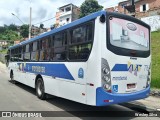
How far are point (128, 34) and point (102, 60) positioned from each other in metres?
1.28

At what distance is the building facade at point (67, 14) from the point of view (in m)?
74.0

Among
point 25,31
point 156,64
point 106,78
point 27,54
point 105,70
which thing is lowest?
point 106,78

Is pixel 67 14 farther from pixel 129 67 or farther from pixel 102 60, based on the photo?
pixel 102 60

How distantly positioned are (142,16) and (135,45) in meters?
34.0

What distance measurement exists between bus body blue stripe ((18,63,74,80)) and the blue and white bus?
0.03 m

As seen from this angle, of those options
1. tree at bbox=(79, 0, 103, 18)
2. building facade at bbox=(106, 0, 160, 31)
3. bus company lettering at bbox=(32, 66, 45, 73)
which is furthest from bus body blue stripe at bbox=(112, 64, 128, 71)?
tree at bbox=(79, 0, 103, 18)

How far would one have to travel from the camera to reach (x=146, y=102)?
9711mm

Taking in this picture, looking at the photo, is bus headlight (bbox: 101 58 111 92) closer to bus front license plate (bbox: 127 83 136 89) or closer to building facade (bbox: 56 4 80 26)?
bus front license plate (bbox: 127 83 136 89)

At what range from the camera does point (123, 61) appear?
718 centimetres

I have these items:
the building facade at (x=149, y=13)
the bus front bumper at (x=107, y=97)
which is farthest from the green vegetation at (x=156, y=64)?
the building facade at (x=149, y=13)

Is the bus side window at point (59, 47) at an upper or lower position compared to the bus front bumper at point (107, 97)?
upper

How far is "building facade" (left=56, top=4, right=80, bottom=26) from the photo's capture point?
74.0 m

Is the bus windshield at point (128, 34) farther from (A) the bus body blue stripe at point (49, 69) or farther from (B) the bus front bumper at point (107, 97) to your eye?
(A) the bus body blue stripe at point (49, 69)

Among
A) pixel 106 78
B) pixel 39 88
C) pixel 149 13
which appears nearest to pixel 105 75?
pixel 106 78
